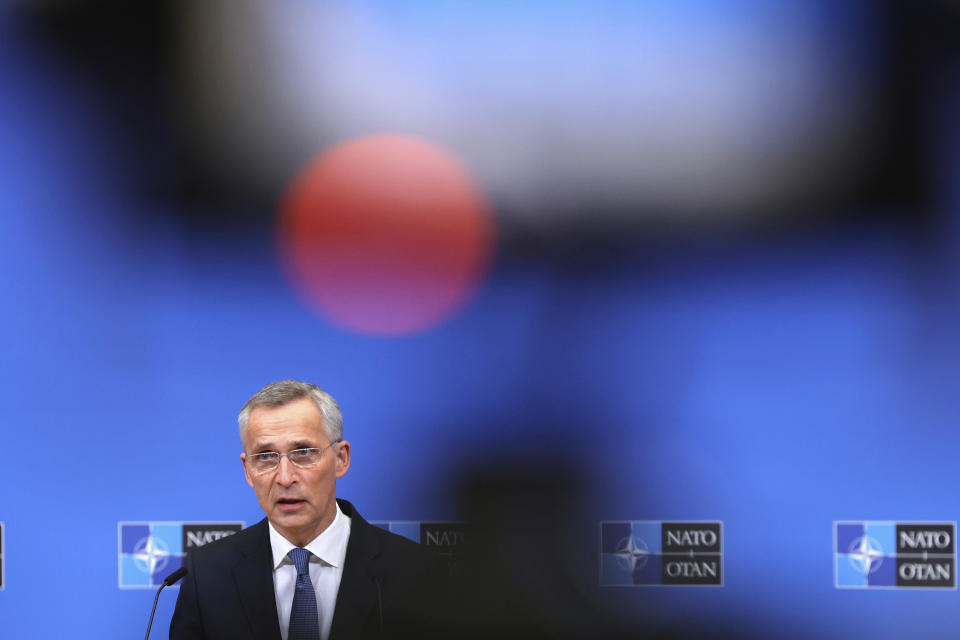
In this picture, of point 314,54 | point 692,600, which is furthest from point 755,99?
point 692,600

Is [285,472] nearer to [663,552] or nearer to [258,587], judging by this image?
[258,587]

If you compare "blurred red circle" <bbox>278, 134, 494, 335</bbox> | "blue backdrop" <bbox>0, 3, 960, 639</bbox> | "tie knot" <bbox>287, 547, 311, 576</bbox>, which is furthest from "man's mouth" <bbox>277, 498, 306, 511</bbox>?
"blurred red circle" <bbox>278, 134, 494, 335</bbox>

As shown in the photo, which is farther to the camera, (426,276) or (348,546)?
(426,276)

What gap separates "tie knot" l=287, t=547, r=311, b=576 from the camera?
147 centimetres

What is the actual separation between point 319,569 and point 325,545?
0.16ft

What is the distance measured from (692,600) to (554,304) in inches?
26.7

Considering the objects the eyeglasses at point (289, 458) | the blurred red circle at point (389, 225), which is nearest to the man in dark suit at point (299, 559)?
the eyeglasses at point (289, 458)

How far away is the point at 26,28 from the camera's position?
1739mm

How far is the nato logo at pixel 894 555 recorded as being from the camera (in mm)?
1686

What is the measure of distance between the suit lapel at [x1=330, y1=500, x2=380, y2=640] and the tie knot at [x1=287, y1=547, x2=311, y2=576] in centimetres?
7

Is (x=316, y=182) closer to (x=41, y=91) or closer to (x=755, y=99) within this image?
(x=41, y=91)

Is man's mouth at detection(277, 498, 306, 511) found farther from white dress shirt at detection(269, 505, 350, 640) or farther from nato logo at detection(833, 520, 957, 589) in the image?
nato logo at detection(833, 520, 957, 589)

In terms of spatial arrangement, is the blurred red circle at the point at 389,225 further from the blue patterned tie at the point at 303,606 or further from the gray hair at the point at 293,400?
the blue patterned tie at the point at 303,606

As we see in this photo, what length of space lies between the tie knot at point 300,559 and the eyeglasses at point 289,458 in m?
0.17
